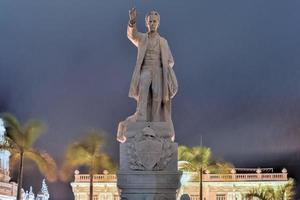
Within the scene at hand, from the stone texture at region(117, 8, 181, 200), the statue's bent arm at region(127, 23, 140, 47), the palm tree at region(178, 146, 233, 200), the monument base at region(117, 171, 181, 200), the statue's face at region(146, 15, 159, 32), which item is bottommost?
the monument base at region(117, 171, 181, 200)

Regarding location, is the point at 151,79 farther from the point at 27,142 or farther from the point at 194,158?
the point at 194,158

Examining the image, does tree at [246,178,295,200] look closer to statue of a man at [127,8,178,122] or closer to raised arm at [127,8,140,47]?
statue of a man at [127,8,178,122]

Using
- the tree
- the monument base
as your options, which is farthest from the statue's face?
the tree

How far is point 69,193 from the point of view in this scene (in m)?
66.1

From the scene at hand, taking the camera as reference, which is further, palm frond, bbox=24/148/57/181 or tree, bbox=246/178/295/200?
tree, bbox=246/178/295/200

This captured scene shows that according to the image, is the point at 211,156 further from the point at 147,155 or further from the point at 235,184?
the point at 147,155

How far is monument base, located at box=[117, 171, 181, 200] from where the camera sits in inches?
495

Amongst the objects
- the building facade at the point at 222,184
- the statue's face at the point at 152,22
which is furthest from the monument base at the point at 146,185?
the building facade at the point at 222,184

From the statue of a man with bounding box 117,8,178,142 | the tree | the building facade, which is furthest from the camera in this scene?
the building facade

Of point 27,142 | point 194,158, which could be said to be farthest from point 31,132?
point 194,158

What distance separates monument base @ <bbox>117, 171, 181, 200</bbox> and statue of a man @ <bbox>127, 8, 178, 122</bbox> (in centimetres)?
135

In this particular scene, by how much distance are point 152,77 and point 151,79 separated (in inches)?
2.2

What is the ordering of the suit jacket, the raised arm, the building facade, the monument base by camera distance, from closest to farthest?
the monument base
the raised arm
the suit jacket
the building facade

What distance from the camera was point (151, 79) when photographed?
1341cm
